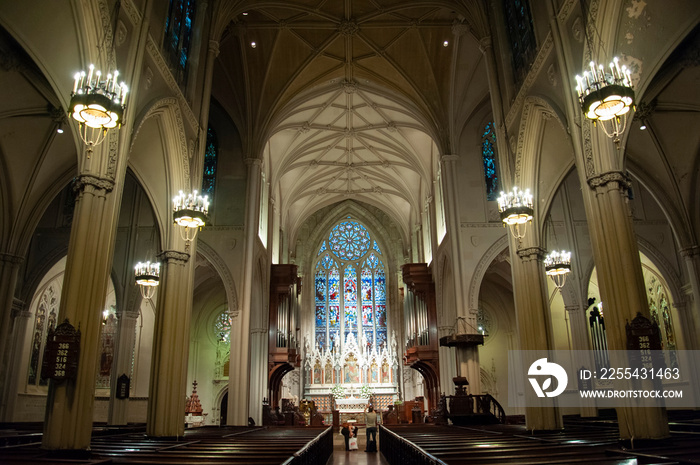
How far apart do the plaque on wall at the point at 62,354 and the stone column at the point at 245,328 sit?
10.8 metres

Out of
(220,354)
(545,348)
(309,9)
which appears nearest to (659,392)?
(545,348)

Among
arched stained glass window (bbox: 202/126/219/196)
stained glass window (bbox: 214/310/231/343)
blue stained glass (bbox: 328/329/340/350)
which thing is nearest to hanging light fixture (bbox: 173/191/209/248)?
arched stained glass window (bbox: 202/126/219/196)

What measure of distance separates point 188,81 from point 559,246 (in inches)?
564

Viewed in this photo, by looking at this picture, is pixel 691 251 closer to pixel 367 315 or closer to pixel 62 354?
pixel 62 354

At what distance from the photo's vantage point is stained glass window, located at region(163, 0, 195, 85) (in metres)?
13.0

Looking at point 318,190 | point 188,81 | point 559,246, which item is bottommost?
point 559,246

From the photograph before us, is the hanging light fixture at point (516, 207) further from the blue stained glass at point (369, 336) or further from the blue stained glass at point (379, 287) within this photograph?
the blue stained glass at point (379, 287)

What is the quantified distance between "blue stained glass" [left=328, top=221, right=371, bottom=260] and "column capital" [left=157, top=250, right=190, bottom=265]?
2231cm

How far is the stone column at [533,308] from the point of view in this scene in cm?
1200

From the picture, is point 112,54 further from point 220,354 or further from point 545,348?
point 220,354

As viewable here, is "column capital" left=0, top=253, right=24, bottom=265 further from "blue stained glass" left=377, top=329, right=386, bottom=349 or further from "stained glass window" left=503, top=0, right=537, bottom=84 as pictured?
"blue stained glass" left=377, top=329, right=386, bottom=349

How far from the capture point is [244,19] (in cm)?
1916

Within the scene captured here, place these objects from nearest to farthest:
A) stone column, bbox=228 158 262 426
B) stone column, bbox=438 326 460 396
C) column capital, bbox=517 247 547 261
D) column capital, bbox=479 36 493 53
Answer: column capital, bbox=517 247 547 261 → column capital, bbox=479 36 493 53 → stone column, bbox=228 158 262 426 → stone column, bbox=438 326 460 396

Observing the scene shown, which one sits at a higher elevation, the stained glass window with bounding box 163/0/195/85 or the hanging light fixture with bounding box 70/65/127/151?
the stained glass window with bounding box 163/0/195/85
